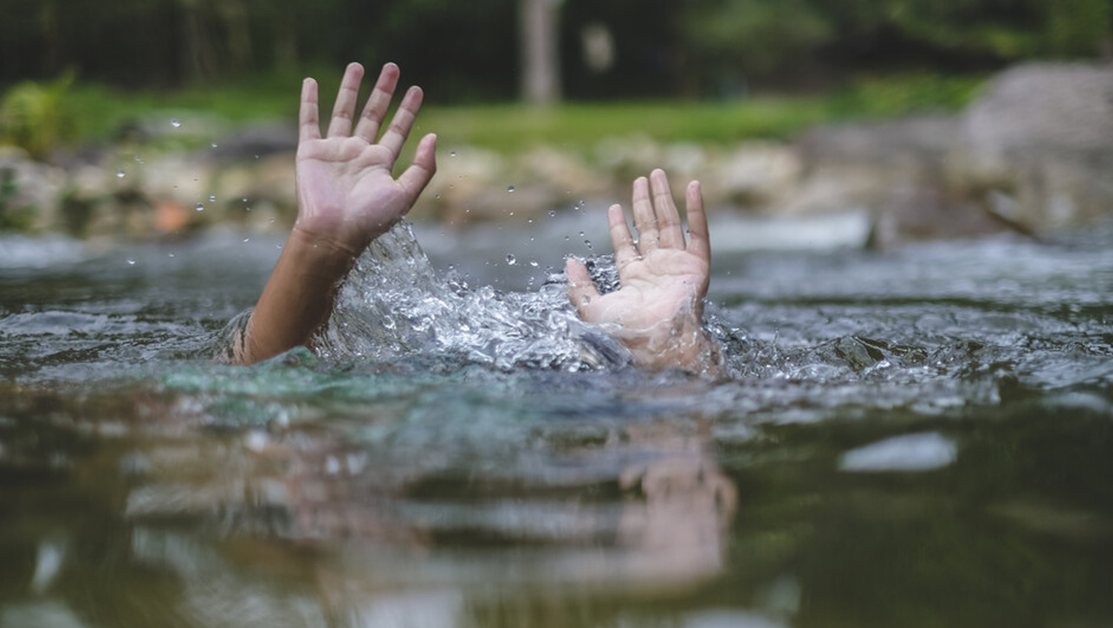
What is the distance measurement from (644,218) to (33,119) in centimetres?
930

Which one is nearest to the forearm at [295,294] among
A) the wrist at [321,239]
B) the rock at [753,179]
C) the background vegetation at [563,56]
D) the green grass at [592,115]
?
the wrist at [321,239]

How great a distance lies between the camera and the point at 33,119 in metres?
10.2

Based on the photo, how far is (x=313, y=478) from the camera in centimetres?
159

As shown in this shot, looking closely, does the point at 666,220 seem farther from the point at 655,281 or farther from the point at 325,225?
the point at 325,225

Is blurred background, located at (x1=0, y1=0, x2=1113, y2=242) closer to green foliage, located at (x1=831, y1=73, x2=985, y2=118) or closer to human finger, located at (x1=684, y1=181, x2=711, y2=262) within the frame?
green foliage, located at (x1=831, y1=73, x2=985, y2=118)

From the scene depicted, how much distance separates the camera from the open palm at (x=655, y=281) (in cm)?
262

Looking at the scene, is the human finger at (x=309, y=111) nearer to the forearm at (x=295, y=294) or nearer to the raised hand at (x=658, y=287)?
the forearm at (x=295, y=294)

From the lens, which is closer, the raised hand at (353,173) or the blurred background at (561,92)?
the raised hand at (353,173)

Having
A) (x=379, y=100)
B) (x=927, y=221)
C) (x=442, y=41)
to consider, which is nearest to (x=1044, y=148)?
(x=927, y=221)

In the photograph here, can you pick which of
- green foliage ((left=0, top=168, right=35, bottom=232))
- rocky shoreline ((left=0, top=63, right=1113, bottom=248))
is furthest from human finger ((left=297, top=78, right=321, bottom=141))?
green foliage ((left=0, top=168, right=35, bottom=232))

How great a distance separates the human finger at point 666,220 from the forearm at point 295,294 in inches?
35.3

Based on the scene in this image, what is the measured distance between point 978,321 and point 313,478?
2.65 meters

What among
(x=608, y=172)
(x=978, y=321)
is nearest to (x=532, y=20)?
(x=608, y=172)

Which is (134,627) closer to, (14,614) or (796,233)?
(14,614)
